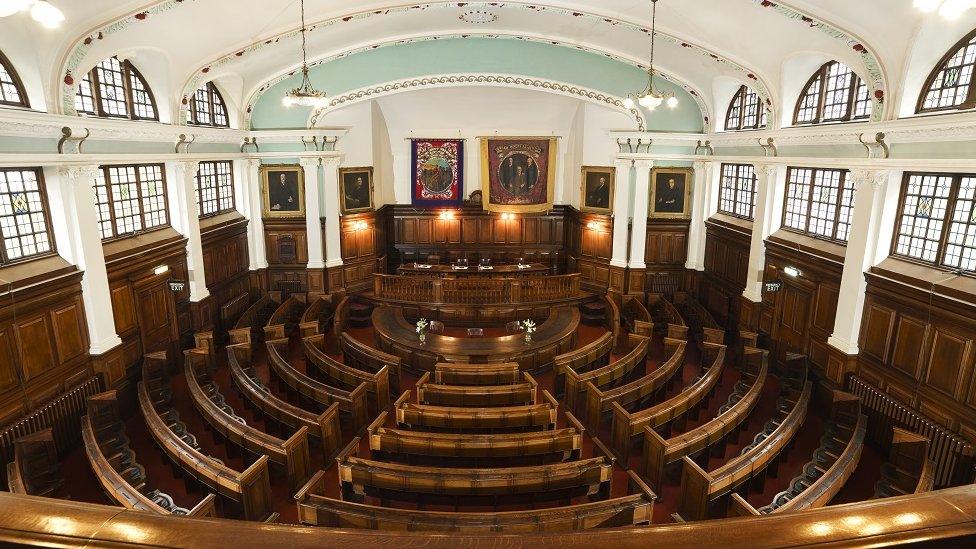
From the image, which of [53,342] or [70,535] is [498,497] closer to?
[70,535]

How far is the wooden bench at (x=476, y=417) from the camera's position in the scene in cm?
838

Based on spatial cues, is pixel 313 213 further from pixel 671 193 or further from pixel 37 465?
pixel 671 193

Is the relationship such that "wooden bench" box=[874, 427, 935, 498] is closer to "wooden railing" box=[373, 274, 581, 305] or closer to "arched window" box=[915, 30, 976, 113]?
"arched window" box=[915, 30, 976, 113]

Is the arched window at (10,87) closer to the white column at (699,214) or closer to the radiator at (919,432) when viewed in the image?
the radiator at (919,432)

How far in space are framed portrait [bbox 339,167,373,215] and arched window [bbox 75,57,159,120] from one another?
232 inches

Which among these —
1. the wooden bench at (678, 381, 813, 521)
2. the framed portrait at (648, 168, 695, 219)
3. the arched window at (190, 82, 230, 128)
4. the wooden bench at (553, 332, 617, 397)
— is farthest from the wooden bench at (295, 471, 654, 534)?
the framed portrait at (648, 168, 695, 219)

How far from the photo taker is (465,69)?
1526 cm

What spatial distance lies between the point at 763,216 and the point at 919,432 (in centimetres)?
613

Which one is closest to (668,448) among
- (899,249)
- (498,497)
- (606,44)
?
(498,497)

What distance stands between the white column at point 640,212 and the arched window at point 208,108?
12305 mm

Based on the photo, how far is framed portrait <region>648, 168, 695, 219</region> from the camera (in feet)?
54.5

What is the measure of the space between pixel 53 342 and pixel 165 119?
5.68m

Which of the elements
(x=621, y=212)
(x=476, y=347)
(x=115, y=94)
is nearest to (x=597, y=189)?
(x=621, y=212)

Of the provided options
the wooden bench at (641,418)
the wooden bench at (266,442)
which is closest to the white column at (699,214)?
the wooden bench at (641,418)
